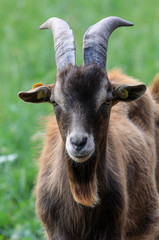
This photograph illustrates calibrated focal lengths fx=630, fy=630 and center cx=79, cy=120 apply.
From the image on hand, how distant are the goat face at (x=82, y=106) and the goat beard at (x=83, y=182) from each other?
0.74 ft

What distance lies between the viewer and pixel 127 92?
6.17 metres

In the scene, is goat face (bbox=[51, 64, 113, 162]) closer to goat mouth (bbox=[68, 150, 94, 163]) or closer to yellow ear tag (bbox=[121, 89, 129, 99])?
goat mouth (bbox=[68, 150, 94, 163])

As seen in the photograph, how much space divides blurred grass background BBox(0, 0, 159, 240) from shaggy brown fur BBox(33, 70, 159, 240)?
1470 millimetres

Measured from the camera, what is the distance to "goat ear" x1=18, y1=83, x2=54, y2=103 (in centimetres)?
606

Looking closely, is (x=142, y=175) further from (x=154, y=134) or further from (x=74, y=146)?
(x=74, y=146)

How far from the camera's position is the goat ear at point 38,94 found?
6.06 m

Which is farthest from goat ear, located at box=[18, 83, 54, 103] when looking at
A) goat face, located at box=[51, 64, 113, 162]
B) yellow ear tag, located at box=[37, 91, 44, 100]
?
goat face, located at box=[51, 64, 113, 162]

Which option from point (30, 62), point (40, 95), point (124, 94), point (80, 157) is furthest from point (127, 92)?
point (30, 62)

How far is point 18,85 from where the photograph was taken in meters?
11.7

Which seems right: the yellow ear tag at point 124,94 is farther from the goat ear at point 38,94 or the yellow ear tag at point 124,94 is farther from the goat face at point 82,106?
the goat ear at point 38,94

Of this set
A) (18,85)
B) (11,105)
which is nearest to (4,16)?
(18,85)

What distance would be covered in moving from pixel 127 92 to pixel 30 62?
22.5 ft

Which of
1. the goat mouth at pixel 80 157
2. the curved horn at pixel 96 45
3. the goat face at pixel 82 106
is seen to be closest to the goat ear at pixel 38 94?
the goat face at pixel 82 106

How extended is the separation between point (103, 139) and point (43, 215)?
103cm
